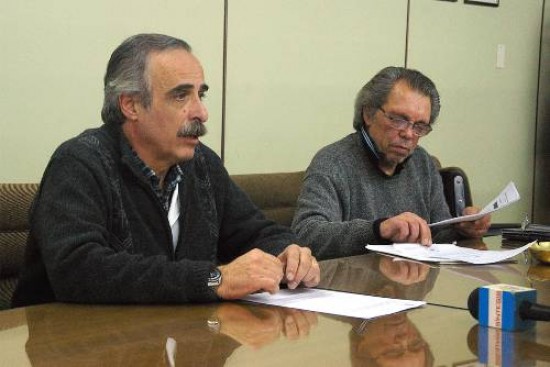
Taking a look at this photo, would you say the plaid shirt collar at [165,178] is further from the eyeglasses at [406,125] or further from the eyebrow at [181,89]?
the eyeglasses at [406,125]

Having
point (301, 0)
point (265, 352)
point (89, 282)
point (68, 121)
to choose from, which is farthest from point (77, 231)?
point (301, 0)

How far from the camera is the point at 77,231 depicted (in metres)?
1.79

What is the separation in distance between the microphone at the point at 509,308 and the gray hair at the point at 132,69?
1036 mm

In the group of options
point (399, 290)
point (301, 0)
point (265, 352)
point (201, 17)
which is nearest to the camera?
point (265, 352)

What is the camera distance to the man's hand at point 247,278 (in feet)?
5.49

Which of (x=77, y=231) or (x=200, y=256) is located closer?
(x=77, y=231)

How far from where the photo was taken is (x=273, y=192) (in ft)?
10.5

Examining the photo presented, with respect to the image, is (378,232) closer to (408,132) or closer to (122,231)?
(408,132)

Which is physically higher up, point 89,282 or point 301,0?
point 301,0

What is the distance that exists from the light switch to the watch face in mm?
4244

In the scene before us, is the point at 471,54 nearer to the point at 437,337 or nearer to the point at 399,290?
the point at 399,290

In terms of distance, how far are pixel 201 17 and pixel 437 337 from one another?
106 inches

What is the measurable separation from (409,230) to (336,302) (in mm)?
850

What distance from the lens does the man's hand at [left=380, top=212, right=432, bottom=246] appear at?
8.18 ft
